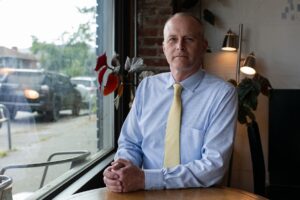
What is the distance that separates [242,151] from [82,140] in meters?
1.66

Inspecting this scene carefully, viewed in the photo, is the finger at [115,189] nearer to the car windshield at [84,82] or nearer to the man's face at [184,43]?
the man's face at [184,43]

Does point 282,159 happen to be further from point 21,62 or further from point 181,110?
point 21,62

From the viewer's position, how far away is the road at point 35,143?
57.7 inches

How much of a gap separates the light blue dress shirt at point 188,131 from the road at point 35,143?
0.42 m

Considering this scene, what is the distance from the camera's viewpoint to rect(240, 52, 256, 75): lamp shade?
298 centimetres

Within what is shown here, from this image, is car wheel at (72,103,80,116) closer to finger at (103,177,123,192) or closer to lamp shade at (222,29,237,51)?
finger at (103,177,123,192)

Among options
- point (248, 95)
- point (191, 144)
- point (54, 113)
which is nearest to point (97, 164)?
point (54, 113)

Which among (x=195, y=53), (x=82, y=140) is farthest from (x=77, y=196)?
(x=82, y=140)

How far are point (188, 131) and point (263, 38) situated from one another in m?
2.09

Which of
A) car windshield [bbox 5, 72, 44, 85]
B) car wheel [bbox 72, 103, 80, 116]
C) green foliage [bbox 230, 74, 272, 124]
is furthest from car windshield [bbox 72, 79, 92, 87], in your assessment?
green foliage [bbox 230, 74, 272, 124]

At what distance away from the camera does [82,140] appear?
7.66 feet

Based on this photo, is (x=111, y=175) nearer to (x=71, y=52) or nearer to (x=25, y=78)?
(x=25, y=78)

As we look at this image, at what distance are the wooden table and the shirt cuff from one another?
22 millimetres

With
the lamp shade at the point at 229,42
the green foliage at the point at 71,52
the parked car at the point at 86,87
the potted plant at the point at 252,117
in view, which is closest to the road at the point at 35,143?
the parked car at the point at 86,87
